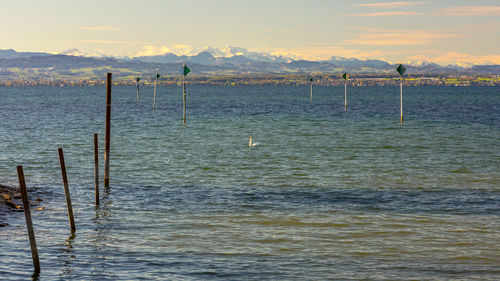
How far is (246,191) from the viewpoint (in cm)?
3061

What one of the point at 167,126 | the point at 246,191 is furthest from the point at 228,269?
the point at 167,126

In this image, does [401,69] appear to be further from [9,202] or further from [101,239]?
[101,239]

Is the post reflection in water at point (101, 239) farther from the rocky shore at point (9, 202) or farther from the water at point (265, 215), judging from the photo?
the rocky shore at point (9, 202)

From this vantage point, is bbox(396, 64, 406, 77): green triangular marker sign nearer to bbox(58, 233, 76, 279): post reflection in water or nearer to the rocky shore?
the rocky shore

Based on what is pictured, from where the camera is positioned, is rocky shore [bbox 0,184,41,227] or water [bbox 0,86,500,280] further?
rocky shore [bbox 0,184,41,227]

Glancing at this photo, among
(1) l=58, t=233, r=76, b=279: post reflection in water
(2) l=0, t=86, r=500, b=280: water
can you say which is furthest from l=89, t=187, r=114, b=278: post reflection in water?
(1) l=58, t=233, r=76, b=279: post reflection in water

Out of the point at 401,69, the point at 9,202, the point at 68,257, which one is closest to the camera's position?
the point at 68,257

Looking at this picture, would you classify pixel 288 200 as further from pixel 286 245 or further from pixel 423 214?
pixel 286 245

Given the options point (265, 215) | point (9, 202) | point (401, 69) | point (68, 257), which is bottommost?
point (68, 257)

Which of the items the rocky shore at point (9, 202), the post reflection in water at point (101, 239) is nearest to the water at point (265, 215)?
the post reflection in water at point (101, 239)

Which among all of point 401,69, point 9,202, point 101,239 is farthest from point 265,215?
point 401,69

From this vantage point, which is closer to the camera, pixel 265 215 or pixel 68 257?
pixel 68 257

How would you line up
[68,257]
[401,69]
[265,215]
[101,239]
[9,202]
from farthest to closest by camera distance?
[401,69], [9,202], [265,215], [101,239], [68,257]

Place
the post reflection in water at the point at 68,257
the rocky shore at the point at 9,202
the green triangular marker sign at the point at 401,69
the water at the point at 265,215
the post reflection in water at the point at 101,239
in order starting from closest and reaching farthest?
the post reflection in water at the point at 68,257 → the post reflection in water at the point at 101,239 → the water at the point at 265,215 → the rocky shore at the point at 9,202 → the green triangular marker sign at the point at 401,69
